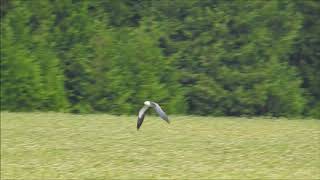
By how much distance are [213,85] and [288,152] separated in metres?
3.27

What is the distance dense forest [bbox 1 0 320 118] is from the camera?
35.8ft

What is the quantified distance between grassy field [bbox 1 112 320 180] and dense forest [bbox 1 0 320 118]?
40.9 inches

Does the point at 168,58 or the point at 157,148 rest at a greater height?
the point at 168,58

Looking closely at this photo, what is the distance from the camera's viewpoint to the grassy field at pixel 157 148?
23.6 ft

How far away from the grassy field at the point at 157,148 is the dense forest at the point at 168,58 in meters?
1.04

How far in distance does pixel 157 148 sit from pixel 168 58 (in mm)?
3157

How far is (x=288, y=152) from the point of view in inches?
306

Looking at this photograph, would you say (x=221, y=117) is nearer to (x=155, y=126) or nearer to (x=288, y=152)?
(x=155, y=126)

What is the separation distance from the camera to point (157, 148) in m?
8.07

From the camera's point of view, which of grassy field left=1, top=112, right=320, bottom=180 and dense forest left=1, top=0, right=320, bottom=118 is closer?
grassy field left=1, top=112, right=320, bottom=180

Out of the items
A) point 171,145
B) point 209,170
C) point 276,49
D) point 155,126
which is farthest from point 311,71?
point 209,170

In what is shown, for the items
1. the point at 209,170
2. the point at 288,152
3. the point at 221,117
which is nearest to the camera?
the point at 209,170

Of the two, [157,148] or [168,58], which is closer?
[157,148]

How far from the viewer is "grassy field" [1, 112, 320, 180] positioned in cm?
721
